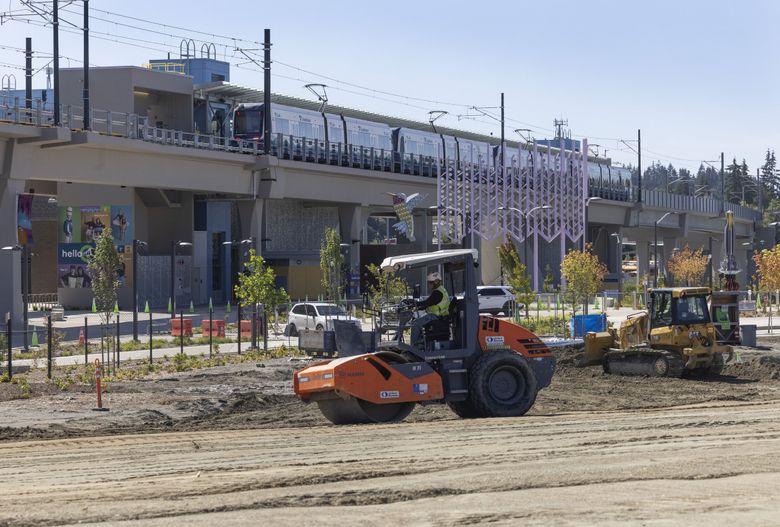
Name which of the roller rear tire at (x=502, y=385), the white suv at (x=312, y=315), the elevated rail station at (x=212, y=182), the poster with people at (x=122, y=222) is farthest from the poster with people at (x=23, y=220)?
the roller rear tire at (x=502, y=385)

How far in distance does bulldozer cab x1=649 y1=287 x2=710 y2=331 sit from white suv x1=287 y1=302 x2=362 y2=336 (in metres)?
16.4

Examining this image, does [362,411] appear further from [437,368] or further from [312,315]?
[312,315]

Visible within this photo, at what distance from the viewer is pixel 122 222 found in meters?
63.0

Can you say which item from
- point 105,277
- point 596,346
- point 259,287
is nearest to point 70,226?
point 259,287

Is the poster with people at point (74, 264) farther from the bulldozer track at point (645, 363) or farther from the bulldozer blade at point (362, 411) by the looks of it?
the bulldozer blade at point (362, 411)

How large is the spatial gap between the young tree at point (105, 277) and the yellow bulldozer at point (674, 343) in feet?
46.1

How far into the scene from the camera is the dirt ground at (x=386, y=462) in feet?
36.5

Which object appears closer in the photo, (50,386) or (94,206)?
(50,386)

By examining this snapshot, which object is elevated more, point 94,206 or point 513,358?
point 94,206

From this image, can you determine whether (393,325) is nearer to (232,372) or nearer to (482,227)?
(232,372)

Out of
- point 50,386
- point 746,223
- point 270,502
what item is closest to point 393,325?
point 270,502

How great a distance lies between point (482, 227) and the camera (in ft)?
246

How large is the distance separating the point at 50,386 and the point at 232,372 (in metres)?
4.90

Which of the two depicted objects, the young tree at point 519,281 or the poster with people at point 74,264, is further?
the poster with people at point 74,264
